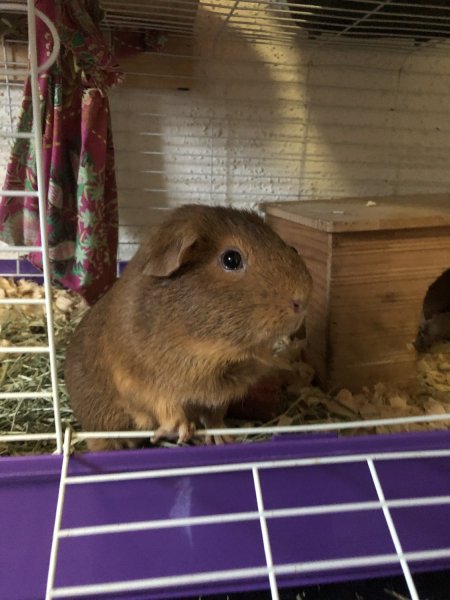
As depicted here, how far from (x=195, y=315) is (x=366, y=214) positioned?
2.27 feet

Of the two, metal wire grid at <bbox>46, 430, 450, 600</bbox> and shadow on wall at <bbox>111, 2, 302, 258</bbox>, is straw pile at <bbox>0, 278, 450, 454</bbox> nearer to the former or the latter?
metal wire grid at <bbox>46, 430, 450, 600</bbox>

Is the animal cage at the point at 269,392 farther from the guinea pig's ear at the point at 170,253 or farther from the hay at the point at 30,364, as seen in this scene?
the guinea pig's ear at the point at 170,253

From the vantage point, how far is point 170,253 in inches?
40.2

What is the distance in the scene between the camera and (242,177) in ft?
7.62

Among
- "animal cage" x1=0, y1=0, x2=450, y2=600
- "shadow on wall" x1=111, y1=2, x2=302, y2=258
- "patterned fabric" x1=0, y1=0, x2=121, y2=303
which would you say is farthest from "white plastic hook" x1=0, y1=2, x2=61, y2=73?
"shadow on wall" x1=111, y1=2, x2=302, y2=258

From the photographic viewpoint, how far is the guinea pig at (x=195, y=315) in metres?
1.02

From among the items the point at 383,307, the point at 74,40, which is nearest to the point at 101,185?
the point at 74,40

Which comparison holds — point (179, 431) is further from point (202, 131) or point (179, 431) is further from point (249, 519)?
point (202, 131)

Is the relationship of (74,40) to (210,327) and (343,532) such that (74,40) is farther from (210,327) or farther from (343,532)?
(343,532)

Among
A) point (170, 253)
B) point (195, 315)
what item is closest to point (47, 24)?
point (170, 253)

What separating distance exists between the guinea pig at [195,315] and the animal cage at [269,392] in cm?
14

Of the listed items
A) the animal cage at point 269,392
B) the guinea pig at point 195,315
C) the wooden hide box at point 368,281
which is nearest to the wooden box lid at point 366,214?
the wooden hide box at point 368,281

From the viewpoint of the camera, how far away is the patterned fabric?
1667 mm

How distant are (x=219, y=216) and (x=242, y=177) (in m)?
1.27
